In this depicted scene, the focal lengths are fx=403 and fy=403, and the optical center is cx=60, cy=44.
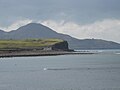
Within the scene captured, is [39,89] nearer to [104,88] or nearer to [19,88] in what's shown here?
[19,88]

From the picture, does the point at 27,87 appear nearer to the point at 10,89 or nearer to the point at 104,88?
the point at 10,89

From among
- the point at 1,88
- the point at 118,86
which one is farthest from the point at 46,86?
the point at 118,86

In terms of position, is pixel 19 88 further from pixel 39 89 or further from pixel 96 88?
pixel 96 88

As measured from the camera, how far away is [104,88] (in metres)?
83.6

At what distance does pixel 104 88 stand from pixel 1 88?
2251 cm

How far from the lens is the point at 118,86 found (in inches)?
3435

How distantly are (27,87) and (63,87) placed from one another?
326 inches

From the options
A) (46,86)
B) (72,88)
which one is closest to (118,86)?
(72,88)

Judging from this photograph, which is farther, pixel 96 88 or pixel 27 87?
pixel 27 87

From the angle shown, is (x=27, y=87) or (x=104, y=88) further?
(x=27, y=87)

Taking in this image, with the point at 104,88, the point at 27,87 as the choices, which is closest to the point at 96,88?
the point at 104,88

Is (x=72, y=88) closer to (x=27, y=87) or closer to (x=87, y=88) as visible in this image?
(x=87, y=88)

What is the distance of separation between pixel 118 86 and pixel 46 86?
52.6 ft

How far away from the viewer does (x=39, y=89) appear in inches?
3334
